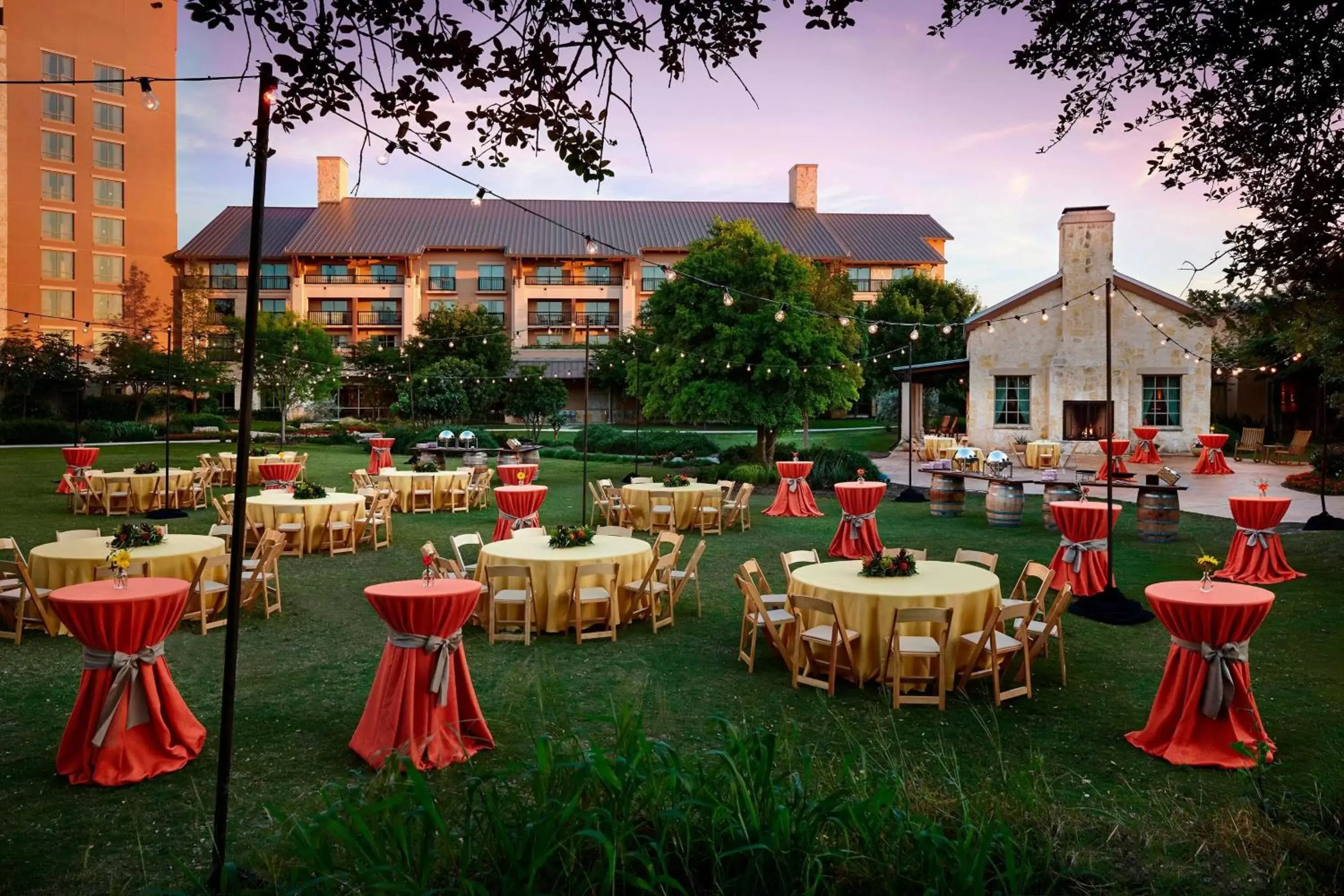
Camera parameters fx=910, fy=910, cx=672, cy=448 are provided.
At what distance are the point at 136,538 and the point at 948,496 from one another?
13.6 m

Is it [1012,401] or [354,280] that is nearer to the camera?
[1012,401]

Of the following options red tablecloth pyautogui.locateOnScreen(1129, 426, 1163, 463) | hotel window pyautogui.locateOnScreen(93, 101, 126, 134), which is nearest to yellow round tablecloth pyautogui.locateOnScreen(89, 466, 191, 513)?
red tablecloth pyautogui.locateOnScreen(1129, 426, 1163, 463)

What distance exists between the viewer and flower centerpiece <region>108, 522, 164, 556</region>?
8.67 metres

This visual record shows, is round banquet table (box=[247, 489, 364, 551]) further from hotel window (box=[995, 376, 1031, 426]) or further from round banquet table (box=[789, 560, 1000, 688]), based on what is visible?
hotel window (box=[995, 376, 1031, 426])

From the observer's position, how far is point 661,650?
808 centimetres

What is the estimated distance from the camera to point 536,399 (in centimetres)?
3684

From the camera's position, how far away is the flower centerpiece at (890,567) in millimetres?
7395

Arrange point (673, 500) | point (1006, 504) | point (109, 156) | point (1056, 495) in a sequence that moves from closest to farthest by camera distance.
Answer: point (1056, 495)
point (673, 500)
point (1006, 504)
point (109, 156)

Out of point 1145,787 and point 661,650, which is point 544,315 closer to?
point 661,650

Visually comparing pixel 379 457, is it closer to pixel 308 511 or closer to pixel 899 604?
A: pixel 308 511

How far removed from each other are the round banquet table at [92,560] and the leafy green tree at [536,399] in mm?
26226

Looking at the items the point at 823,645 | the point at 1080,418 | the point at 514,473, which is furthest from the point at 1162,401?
the point at 823,645

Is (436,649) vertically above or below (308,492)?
below

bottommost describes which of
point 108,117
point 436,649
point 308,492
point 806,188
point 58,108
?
point 436,649
